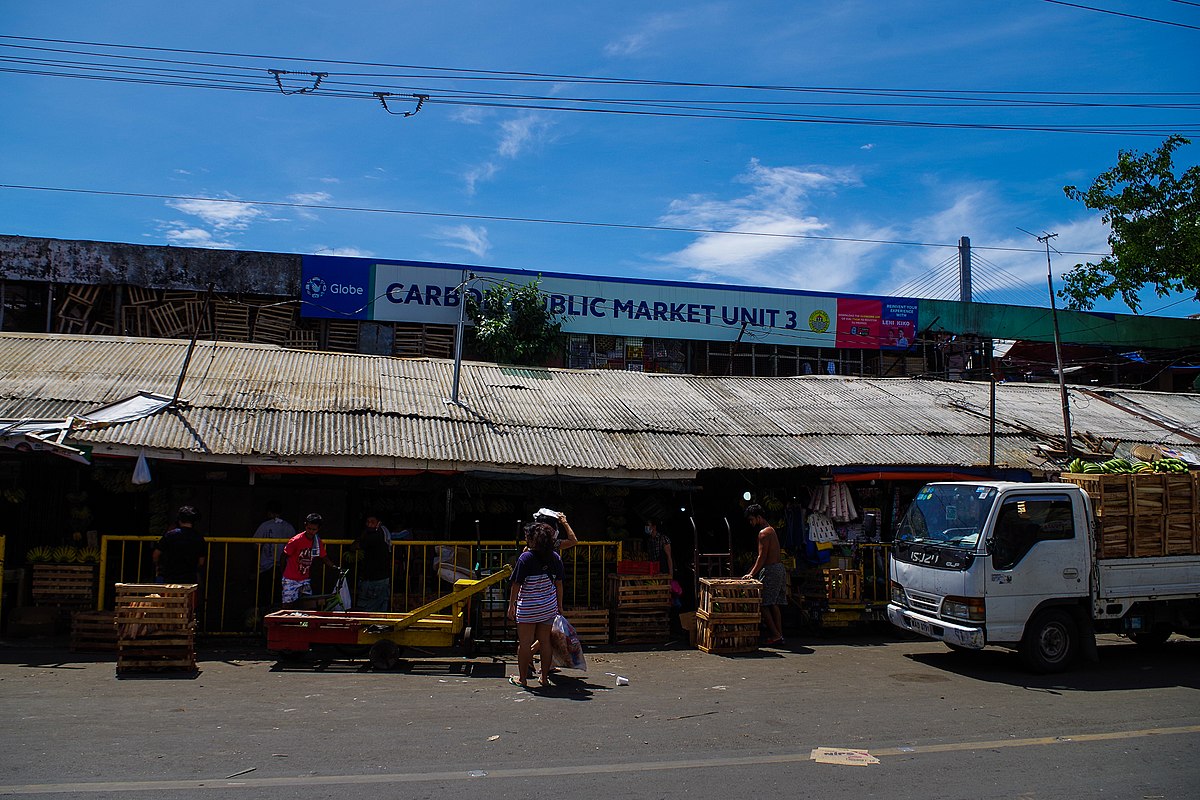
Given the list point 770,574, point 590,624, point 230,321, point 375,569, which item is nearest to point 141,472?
point 375,569

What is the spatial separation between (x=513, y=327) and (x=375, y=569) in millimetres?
11368

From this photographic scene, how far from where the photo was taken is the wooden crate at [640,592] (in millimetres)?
11234

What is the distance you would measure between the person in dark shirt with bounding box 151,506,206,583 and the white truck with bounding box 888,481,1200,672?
327 inches

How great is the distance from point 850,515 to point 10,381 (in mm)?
12452

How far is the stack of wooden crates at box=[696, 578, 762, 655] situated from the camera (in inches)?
416

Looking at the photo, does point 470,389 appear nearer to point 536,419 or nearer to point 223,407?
point 536,419

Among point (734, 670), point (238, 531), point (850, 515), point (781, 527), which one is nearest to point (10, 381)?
point (238, 531)

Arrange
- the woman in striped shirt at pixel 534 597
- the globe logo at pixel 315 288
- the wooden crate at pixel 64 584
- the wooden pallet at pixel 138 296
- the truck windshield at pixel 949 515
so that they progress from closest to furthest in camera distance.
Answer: the woman in striped shirt at pixel 534 597 < the truck windshield at pixel 949 515 < the wooden crate at pixel 64 584 < the wooden pallet at pixel 138 296 < the globe logo at pixel 315 288

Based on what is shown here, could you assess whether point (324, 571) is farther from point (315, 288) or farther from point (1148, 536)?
point (315, 288)

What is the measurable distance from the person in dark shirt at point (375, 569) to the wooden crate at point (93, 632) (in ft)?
9.10

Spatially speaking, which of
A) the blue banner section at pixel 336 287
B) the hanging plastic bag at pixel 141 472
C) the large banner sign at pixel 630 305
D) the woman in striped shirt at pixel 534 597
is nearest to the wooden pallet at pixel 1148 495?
the woman in striped shirt at pixel 534 597

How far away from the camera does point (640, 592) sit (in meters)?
11.3

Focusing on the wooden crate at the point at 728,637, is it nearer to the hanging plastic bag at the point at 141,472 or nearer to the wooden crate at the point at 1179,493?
the wooden crate at the point at 1179,493

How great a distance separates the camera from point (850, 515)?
1309 centimetres
